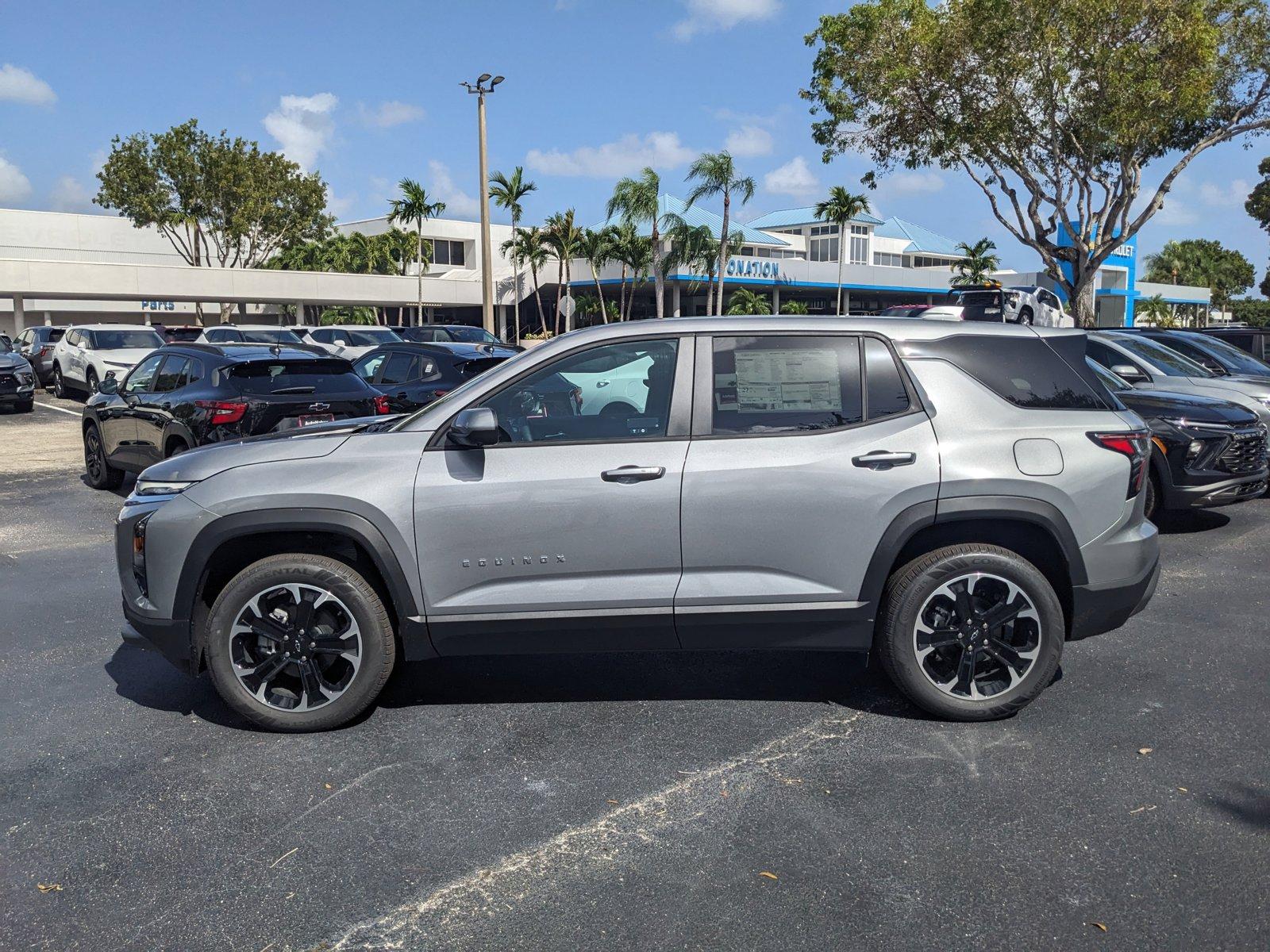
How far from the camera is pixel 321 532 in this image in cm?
449

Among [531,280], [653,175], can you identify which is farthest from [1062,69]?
[531,280]

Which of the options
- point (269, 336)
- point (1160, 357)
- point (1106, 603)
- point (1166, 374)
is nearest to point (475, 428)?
point (1106, 603)

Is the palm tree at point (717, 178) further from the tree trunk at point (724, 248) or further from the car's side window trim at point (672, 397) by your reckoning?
the car's side window trim at point (672, 397)

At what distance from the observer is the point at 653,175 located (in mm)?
48812

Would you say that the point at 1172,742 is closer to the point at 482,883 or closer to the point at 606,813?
the point at 606,813

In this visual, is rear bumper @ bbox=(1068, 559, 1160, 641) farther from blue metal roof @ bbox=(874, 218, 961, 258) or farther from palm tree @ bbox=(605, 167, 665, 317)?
blue metal roof @ bbox=(874, 218, 961, 258)

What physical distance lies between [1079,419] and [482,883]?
10.3ft

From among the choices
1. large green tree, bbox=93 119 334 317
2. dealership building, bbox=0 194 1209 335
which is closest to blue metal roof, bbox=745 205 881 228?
dealership building, bbox=0 194 1209 335

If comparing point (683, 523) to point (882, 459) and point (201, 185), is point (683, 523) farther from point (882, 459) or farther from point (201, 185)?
point (201, 185)

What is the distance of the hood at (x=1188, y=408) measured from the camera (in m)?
8.95

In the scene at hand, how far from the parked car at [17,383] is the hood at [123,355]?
5.00 ft

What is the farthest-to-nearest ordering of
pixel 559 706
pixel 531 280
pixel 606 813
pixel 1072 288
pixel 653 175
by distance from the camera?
pixel 531 280 < pixel 653 175 < pixel 1072 288 < pixel 559 706 < pixel 606 813

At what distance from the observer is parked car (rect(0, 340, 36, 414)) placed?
20172 millimetres

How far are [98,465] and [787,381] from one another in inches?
366
